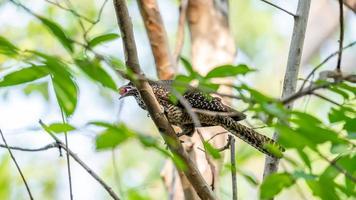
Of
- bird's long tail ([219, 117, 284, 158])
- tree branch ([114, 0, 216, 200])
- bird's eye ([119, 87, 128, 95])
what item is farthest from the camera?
bird's eye ([119, 87, 128, 95])

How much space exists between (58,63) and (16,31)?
5441 mm

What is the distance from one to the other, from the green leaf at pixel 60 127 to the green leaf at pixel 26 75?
0.14 metres

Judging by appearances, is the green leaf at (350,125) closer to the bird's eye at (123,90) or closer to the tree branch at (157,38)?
the bird's eye at (123,90)

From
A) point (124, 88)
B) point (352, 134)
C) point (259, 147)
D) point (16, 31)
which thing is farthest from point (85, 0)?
point (352, 134)

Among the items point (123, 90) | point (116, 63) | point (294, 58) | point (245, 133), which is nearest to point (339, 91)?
point (116, 63)

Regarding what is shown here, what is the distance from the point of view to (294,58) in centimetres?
221

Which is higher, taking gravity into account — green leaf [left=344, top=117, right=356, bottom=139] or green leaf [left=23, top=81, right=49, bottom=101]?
green leaf [left=344, top=117, right=356, bottom=139]

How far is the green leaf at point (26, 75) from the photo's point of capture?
4.54ft

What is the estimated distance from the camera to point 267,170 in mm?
2180

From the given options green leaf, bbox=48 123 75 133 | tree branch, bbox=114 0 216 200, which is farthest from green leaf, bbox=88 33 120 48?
tree branch, bbox=114 0 216 200

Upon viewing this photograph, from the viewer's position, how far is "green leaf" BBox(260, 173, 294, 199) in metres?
1.30

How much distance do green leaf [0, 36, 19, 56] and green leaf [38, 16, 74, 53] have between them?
3.9 inches

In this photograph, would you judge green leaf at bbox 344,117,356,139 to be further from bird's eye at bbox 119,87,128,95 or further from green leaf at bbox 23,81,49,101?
bird's eye at bbox 119,87,128,95

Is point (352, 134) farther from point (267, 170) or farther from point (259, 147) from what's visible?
point (259, 147)
